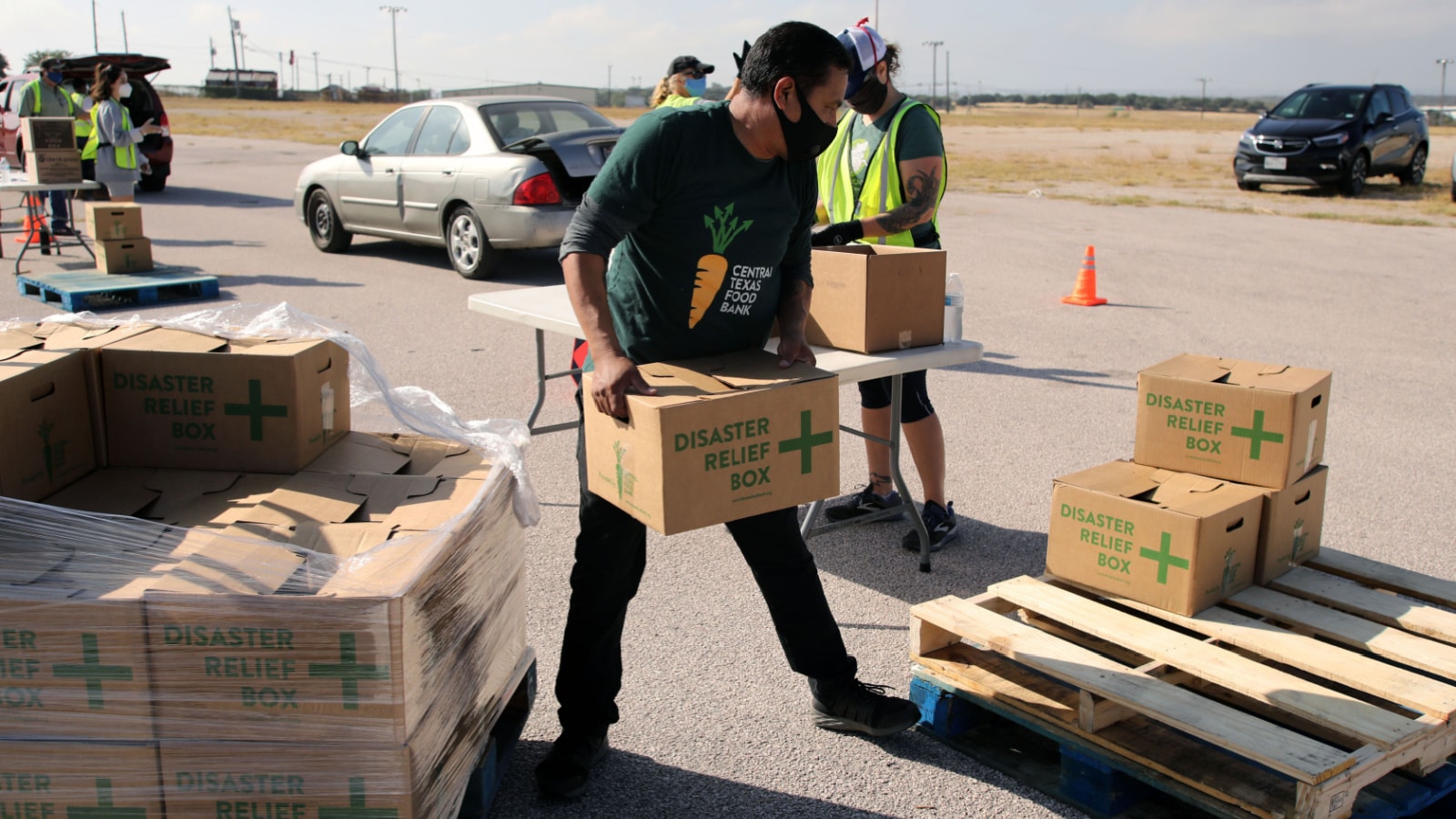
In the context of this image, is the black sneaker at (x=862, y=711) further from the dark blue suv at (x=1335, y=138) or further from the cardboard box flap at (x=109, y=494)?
the dark blue suv at (x=1335, y=138)

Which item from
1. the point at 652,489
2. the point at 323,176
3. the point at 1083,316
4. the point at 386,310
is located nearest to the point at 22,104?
the point at 323,176

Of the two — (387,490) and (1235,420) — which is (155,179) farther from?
(1235,420)

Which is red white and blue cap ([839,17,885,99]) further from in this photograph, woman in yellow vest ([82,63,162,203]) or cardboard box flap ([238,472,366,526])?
woman in yellow vest ([82,63,162,203])

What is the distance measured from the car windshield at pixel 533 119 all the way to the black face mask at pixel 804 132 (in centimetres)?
812

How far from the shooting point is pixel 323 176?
12.3 m

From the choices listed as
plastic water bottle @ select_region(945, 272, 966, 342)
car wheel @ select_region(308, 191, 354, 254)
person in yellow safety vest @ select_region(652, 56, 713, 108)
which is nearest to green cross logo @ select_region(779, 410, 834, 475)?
plastic water bottle @ select_region(945, 272, 966, 342)

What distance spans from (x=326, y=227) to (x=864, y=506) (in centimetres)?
954

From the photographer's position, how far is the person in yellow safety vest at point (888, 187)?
4.35m

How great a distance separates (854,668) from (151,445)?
195cm

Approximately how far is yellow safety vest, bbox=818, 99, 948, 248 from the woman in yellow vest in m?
9.56

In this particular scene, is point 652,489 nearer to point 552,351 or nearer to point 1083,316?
point 552,351

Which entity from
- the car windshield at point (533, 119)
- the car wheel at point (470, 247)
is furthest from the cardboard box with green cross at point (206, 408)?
the car windshield at point (533, 119)

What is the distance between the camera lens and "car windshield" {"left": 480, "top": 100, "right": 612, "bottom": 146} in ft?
35.1

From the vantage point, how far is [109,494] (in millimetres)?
2727
